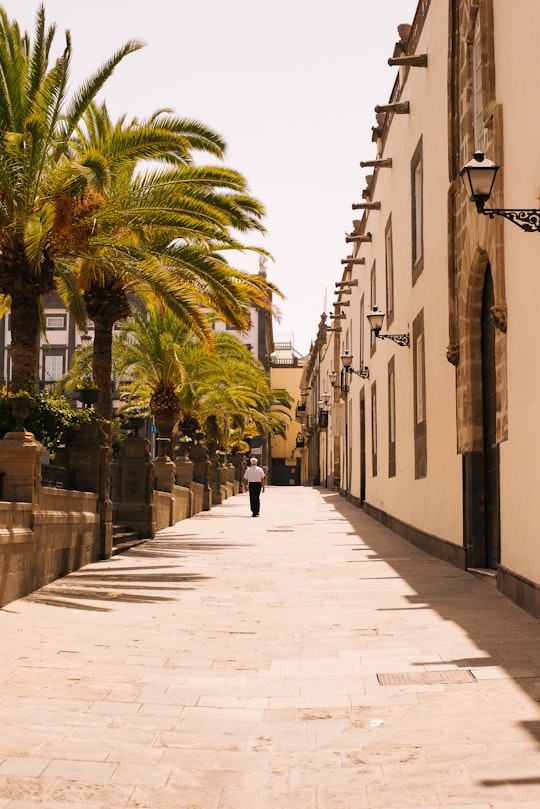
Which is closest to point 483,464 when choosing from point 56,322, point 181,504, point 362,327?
point 181,504

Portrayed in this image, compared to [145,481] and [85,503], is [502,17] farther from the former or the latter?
[145,481]

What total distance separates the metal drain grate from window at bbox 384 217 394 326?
56.2ft

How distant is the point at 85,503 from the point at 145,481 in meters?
5.22

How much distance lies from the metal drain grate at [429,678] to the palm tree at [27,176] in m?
8.22

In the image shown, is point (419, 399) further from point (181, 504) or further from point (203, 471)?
point (203, 471)

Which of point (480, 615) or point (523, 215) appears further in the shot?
point (480, 615)

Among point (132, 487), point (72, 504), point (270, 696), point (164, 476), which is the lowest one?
point (270, 696)

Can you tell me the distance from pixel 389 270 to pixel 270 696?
19.2 meters

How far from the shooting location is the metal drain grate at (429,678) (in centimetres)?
659

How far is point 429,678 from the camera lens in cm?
670

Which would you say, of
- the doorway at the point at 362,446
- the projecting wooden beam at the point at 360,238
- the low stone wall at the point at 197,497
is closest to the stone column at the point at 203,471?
the low stone wall at the point at 197,497

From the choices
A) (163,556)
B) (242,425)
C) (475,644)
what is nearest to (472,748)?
(475,644)

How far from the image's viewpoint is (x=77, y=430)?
15469mm

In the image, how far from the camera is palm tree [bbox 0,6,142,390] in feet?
44.7
